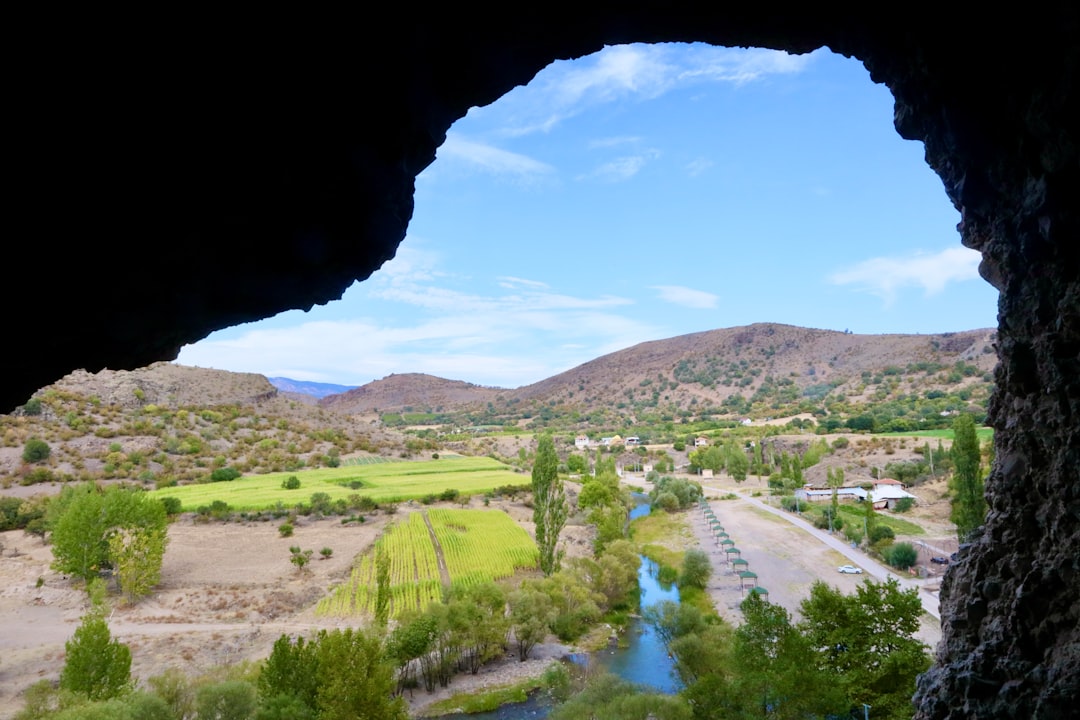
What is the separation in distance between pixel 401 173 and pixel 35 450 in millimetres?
85737

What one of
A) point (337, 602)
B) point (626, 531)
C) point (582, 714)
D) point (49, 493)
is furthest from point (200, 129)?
point (49, 493)

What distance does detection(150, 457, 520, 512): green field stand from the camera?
6406cm

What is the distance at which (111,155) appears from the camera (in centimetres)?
415

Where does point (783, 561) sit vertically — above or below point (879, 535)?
below

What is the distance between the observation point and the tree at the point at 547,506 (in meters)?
38.2

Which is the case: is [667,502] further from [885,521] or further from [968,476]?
[968,476]

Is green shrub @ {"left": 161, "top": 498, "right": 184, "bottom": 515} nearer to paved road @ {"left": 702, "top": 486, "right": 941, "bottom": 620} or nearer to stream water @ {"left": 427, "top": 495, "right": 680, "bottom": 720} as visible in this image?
stream water @ {"left": 427, "top": 495, "right": 680, "bottom": 720}

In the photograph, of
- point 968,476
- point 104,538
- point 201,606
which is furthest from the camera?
point 104,538

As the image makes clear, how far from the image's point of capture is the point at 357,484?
75.1m

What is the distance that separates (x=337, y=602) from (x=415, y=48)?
38828mm

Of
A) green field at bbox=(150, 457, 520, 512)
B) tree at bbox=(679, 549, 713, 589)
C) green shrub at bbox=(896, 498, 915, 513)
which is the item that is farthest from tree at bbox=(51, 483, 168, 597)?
green shrub at bbox=(896, 498, 915, 513)

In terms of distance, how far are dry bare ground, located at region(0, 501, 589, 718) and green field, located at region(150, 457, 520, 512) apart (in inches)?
348

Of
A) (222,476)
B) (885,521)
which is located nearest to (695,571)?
(885,521)

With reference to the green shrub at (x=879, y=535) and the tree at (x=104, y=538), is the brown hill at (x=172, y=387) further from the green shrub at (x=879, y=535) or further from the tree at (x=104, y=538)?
the green shrub at (x=879, y=535)
